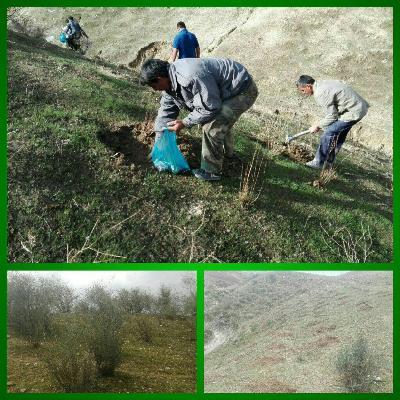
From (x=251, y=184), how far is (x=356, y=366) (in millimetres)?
1815

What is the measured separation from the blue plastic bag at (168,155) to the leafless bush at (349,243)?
4.61ft

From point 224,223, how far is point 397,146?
1728 mm

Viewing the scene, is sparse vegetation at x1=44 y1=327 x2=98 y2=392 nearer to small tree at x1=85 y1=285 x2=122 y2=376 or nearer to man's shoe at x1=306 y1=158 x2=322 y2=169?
small tree at x1=85 y1=285 x2=122 y2=376

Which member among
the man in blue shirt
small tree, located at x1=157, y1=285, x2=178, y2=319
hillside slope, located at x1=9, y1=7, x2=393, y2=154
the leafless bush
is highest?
hillside slope, located at x1=9, y1=7, x2=393, y2=154

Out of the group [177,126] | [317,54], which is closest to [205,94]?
[177,126]

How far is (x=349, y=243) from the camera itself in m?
4.28

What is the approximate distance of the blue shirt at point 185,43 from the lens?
19.0ft

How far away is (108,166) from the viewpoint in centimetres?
425

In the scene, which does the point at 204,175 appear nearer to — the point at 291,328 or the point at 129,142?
the point at 129,142

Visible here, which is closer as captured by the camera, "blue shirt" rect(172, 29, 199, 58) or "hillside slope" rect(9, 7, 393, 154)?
"blue shirt" rect(172, 29, 199, 58)

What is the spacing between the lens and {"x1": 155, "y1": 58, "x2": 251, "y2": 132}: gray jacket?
3.71 m

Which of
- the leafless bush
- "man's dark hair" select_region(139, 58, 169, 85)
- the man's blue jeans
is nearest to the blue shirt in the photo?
the man's blue jeans

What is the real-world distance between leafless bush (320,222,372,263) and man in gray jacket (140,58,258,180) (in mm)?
1172

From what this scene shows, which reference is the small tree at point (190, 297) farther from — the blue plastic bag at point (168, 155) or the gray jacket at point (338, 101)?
the gray jacket at point (338, 101)
